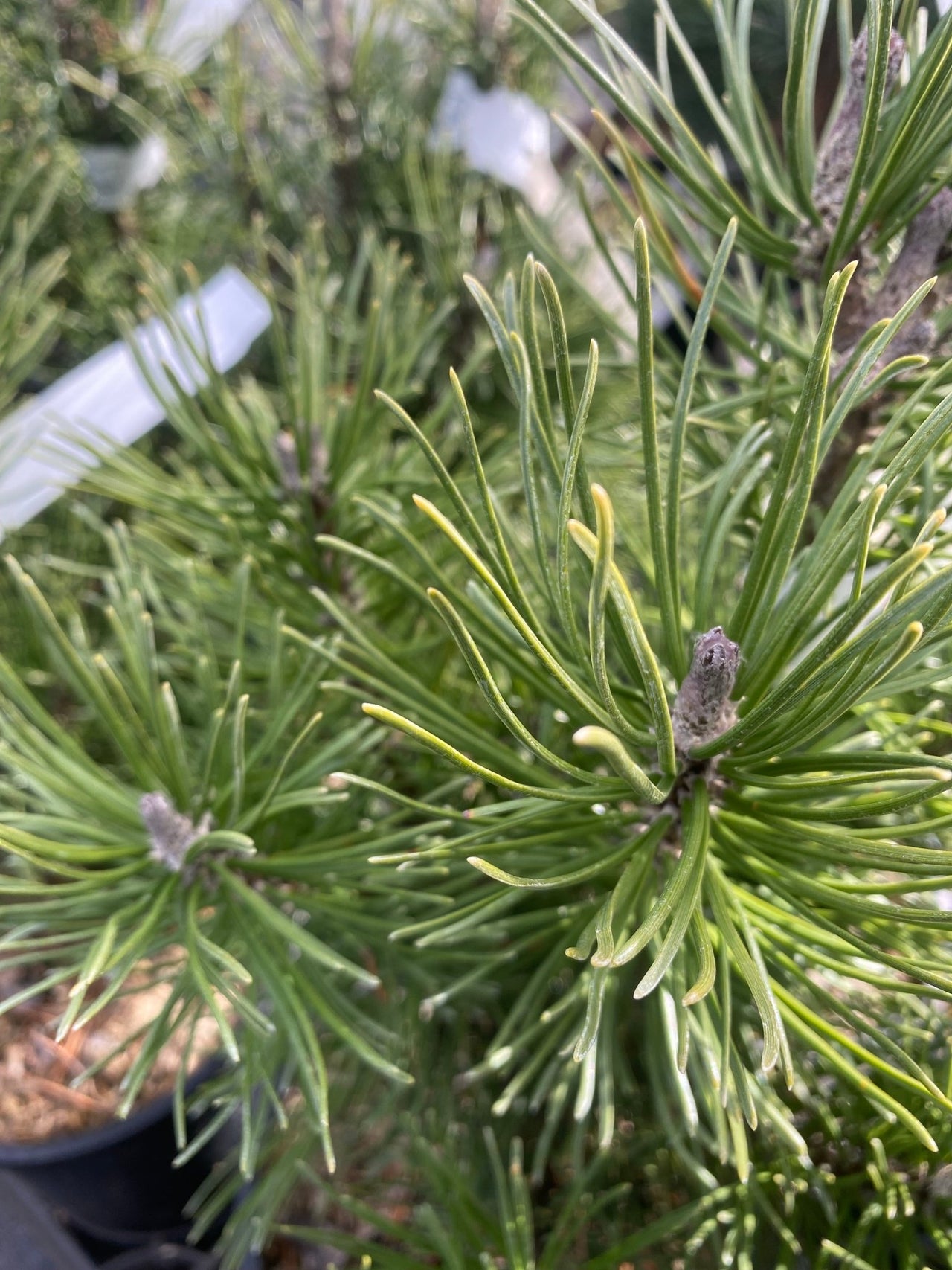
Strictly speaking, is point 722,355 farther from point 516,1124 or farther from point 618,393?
point 516,1124

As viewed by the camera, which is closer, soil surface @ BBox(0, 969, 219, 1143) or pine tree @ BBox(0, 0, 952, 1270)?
pine tree @ BBox(0, 0, 952, 1270)

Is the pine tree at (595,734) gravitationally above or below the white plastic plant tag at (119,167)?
below

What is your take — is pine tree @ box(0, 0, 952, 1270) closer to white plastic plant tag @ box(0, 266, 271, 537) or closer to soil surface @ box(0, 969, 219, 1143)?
white plastic plant tag @ box(0, 266, 271, 537)

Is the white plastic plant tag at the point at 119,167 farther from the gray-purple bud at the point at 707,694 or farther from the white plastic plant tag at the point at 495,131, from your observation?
the gray-purple bud at the point at 707,694

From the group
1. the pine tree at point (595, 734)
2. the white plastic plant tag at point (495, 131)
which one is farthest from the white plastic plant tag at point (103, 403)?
the white plastic plant tag at point (495, 131)

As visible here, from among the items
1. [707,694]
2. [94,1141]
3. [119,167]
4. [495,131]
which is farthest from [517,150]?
[94,1141]

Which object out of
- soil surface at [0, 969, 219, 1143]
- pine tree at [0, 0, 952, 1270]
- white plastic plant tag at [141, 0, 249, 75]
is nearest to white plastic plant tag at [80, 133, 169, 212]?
white plastic plant tag at [141, 0, 249, 75]

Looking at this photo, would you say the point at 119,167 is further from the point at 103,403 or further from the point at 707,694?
the point at 707,694
